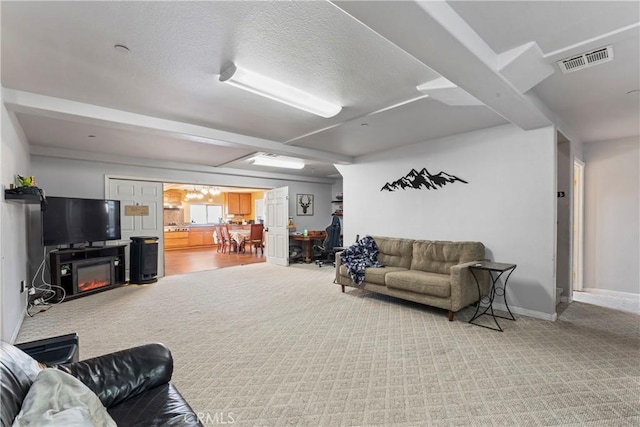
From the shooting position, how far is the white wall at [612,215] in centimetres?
438

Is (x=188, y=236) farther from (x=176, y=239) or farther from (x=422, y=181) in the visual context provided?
(x=422, y=181)

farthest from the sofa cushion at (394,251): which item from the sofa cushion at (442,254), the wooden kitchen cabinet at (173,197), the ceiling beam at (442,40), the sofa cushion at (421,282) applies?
the wooden kitchen cabinet at (173,197)

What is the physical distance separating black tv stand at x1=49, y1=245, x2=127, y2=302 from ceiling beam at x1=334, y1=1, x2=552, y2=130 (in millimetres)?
5265

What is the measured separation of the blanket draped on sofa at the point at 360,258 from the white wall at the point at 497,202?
19.4 inches

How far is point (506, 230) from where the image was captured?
12.4 ft

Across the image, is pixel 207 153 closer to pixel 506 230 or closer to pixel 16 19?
pixel 16 19

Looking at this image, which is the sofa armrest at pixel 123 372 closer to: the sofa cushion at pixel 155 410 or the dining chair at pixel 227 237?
the sofa cushion at pixel 155 410

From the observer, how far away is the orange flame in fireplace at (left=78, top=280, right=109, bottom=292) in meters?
4.58

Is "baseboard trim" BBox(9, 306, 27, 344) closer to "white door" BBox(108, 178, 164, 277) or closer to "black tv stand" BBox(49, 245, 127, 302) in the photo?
"black tv stand" BBox(49, 245, 127, 302)

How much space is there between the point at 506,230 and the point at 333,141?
2.68 m

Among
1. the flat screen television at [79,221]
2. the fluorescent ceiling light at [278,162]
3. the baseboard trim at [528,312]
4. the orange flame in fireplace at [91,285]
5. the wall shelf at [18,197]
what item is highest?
the fluorescent ceiling light at [278,162]

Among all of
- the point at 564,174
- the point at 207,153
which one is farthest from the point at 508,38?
the point at 207,153

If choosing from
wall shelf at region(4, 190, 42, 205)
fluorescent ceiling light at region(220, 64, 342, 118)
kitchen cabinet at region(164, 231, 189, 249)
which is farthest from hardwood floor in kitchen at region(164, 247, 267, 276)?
fluorescent ceiling light at region(220, 64, 342, 118)

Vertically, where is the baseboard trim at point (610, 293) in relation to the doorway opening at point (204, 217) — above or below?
below
